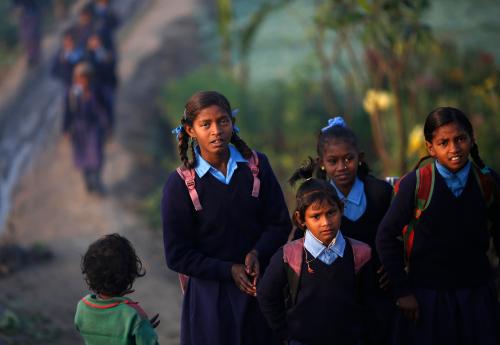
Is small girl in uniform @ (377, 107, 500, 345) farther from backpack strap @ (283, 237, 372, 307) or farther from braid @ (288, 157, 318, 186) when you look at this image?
braid @ (288, 157, 318, 186)

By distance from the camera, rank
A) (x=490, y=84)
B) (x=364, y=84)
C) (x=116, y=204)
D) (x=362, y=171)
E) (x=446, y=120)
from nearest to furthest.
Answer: (x=446, y=120), (x=362, y=171), (x=490, y=84), (x=116, y=204), (x=364, y=84)

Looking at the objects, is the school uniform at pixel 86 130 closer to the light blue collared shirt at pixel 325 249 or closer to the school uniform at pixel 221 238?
the school uniform at pixel 221 238

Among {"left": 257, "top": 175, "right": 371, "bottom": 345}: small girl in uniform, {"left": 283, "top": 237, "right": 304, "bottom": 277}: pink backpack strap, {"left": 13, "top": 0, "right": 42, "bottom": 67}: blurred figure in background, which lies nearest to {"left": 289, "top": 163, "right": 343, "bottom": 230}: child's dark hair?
{"left": 257, "top": 175, "right": 371, "bottom": 345}: small girl in uniform

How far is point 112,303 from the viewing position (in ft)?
9.98

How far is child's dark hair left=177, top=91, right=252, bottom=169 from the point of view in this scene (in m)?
3.31

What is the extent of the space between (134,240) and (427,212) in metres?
5.29

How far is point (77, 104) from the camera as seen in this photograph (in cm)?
893

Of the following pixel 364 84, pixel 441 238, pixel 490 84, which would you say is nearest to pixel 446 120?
pixel 441 238

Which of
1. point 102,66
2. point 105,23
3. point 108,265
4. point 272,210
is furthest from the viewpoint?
point 105,23

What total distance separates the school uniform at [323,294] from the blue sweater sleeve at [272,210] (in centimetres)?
29

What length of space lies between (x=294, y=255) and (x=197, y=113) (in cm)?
74

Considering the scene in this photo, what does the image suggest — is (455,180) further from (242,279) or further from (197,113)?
(197,113)

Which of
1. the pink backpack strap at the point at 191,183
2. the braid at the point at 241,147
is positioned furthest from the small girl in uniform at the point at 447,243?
the pink backpack strap at the point at 191,183

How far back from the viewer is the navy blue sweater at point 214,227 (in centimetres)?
331
